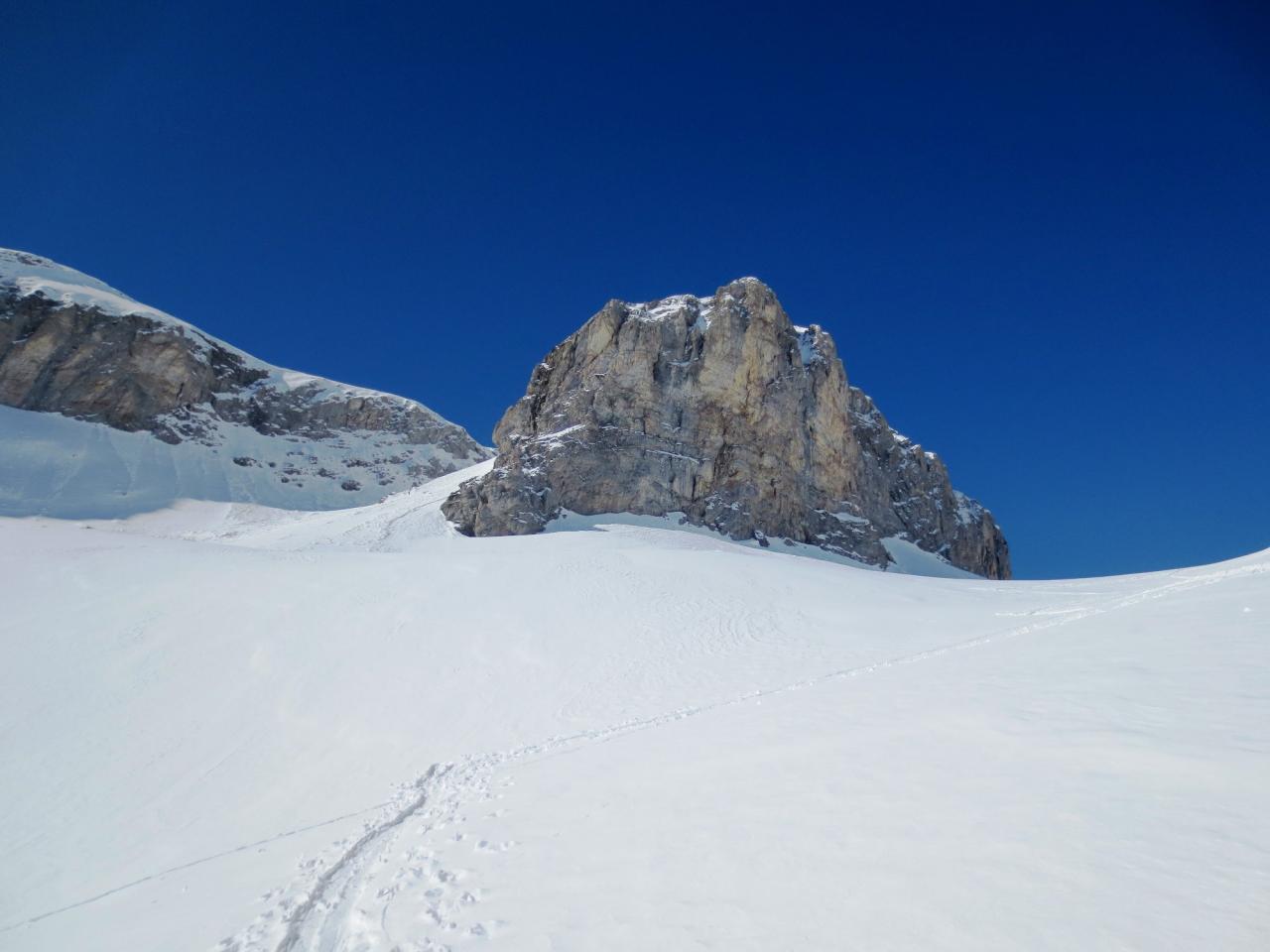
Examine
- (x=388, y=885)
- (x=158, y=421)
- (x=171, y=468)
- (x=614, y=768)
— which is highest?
(x=158, y=421)

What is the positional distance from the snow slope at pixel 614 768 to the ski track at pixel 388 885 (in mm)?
52

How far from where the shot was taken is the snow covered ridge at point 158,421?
2864 inches

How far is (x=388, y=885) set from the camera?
6297mm

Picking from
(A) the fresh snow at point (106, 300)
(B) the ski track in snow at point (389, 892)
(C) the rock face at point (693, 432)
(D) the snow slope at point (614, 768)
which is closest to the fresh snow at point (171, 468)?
(A) the fresh snow at point (106, 300)

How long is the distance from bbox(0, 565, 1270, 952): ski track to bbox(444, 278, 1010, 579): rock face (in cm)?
3905

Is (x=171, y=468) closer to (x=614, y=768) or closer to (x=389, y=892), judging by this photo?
(x=614, y=768)

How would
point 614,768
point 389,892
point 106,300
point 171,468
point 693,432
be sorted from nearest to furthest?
point 389,892 → point 614,768 → point 693,432 → point 171,468 → point 106,300

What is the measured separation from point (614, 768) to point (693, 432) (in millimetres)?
50072

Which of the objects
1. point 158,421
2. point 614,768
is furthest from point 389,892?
point 158,421

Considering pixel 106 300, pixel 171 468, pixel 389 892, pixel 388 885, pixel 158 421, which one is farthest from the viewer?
pixel 106 300

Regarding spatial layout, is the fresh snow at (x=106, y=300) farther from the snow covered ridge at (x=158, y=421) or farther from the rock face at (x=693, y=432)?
the rock face at (x=693, y=432)

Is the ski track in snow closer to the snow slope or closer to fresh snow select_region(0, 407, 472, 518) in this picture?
the snow slope

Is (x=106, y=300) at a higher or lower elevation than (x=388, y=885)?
higher

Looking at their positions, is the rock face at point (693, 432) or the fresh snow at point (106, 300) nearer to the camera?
the rock face at point (693, 432)
